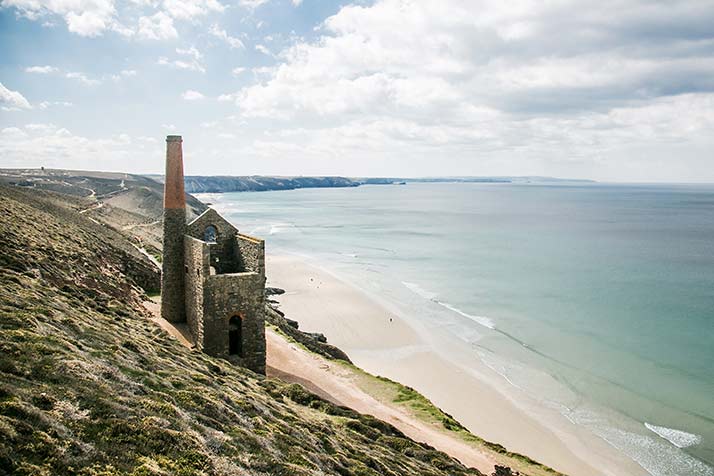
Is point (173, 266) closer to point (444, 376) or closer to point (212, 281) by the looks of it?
point (212, 281)

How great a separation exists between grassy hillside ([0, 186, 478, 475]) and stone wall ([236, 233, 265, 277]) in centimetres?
453

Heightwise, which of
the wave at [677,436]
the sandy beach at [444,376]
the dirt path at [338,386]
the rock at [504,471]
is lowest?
the wave at [677,436]

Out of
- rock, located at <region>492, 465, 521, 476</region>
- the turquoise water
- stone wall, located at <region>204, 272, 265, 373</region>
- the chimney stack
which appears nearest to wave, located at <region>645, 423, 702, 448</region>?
the turquoise water

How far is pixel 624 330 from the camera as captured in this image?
38.5m

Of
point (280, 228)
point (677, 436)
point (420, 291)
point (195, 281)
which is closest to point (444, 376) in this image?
point (677, 436)

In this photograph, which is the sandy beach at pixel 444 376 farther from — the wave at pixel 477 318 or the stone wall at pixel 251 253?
the wave at pixel 477 318

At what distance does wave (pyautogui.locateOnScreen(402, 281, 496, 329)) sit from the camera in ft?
132

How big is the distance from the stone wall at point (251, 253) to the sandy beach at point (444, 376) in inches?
196

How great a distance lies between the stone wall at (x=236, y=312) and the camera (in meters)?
18.9

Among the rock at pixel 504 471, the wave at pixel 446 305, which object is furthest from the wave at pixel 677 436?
the wave at pixel 446 305

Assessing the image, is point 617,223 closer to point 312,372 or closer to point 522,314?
point 522,314

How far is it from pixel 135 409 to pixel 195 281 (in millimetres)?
12281

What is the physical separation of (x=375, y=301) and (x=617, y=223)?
298 ft

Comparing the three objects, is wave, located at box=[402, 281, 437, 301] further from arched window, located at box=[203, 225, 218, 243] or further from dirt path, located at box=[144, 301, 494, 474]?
arched window, located at box=[203, 225, 218, 243]
